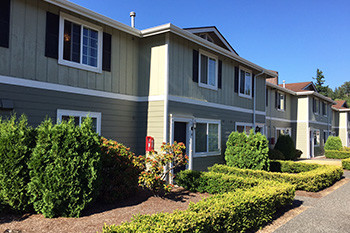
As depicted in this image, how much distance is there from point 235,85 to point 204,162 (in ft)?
15.0

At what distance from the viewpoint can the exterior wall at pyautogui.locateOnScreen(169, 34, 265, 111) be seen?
9.84m

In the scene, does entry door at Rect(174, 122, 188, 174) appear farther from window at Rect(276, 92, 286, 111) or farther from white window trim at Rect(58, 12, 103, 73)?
window at Rect(276, 92, 286, 111)

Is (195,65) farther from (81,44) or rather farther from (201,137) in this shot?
(81,44)

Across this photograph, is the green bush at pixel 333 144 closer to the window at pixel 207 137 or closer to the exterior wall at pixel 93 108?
the window at pixel 207 137

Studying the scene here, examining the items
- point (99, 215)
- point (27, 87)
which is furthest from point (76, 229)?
point (27, 87)

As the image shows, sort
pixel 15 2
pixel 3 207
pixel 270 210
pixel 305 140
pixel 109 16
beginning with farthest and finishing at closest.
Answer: pixel 305 140 → pixel 109 16 → pixel 15 2 → pixel 270 210 → pixel 3 207

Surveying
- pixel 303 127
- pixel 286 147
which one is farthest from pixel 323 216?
pixel 303 127

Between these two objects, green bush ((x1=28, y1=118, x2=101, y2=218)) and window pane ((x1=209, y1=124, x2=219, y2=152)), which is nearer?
green bush ((x1=28, y1=118, x2=101, y2=218))

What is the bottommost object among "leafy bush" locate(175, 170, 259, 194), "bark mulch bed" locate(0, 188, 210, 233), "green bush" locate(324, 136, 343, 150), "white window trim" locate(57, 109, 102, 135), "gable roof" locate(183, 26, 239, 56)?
"bark mulch bed" locate(0, 188, 210, 233)

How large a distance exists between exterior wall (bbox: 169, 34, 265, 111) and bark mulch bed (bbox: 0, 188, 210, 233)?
3920 mm

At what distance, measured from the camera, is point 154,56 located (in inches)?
388

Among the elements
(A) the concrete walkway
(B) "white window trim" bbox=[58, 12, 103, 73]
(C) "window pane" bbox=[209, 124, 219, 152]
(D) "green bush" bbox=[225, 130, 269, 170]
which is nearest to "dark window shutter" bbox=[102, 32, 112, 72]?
(B) "white window trim" bbox=[58, 12, 103, 73]

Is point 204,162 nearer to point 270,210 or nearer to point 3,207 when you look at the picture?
point 270,210

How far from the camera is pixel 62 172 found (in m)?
5.71
